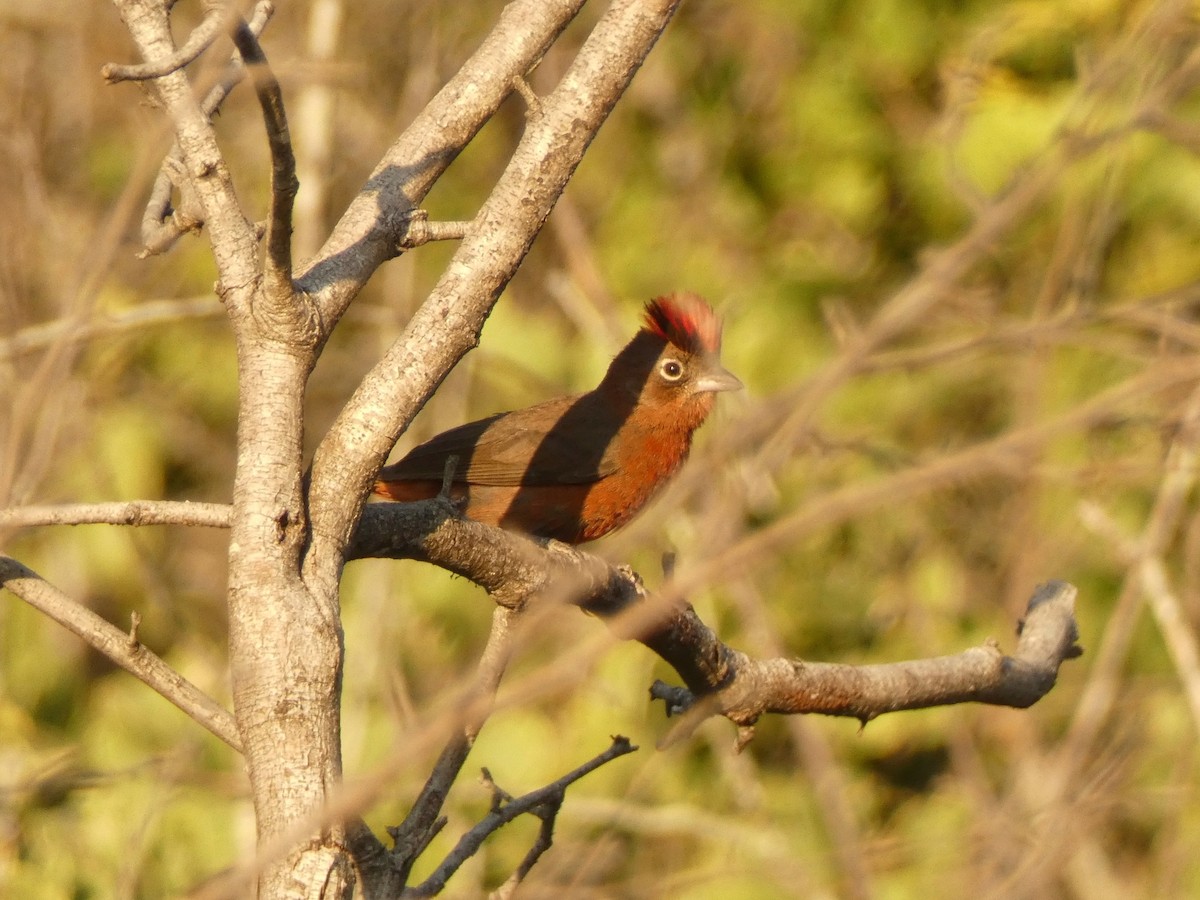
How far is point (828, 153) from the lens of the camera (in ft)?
25.4

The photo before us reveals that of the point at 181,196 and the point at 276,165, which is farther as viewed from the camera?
the point at 181,196

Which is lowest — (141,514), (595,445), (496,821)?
(496,821)

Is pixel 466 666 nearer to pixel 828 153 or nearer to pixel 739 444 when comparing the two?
pixel 828 153

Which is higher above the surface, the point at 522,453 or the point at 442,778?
the point at 522,453

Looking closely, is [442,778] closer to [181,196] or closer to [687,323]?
[181,196]

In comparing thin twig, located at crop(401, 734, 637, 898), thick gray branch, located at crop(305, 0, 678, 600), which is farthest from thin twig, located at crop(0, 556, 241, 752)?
thin twig, located at crop(401, 734, 637, 898)

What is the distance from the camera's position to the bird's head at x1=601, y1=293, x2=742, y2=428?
19.8 feet

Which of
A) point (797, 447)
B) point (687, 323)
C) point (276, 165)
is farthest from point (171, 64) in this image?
point (687, 323)

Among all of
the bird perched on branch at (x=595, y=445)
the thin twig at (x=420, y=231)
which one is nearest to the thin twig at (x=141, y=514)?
the thin twig at (x=420, y=231)

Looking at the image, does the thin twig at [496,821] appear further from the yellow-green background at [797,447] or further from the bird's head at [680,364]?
the bird's head at [680,364]

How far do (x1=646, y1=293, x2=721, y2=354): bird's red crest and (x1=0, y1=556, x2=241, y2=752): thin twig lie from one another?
3743 millimetres

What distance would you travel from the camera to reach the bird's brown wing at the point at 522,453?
5602 millimetres

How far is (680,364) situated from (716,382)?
18cm

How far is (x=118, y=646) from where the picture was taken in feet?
8.31
